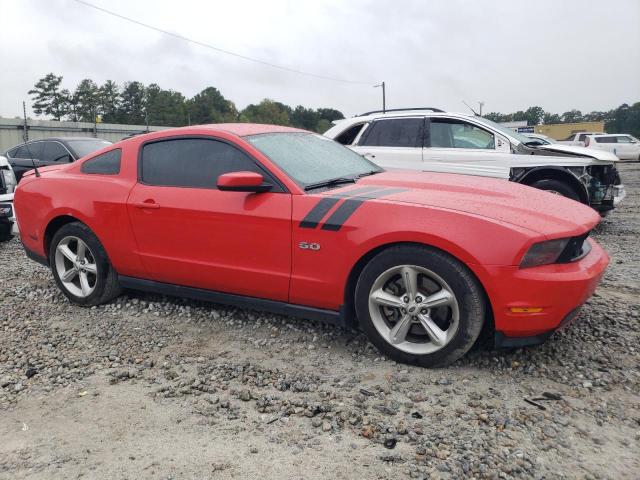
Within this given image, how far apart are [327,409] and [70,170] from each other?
3.20 meters

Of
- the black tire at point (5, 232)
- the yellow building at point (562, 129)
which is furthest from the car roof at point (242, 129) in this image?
the yellow building at point (562, 129)

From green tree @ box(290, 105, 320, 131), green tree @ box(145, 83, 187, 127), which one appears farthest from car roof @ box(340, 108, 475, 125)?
green tree @ box(290, 105, 320, 131)

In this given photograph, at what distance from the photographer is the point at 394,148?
7547 mm

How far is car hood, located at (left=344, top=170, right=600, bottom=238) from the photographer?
2.97 meters

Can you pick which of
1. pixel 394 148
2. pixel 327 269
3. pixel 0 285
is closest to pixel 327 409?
pixel 327 269

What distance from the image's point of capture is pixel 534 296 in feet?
9.21

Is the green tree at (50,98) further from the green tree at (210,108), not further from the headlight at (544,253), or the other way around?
the headlight at (544,253)

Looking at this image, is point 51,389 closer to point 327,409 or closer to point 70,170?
Result: point 327,409

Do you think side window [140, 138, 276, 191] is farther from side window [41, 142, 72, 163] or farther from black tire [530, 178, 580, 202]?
side window [41, 142, 72, 163]

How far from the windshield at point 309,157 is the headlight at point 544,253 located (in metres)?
1.47

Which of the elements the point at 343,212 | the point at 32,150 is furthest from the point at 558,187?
the point at 32,150

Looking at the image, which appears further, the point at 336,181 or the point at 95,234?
the point at 95,234

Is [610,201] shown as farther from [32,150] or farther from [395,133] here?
[32,150]

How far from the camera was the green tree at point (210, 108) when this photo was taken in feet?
268
